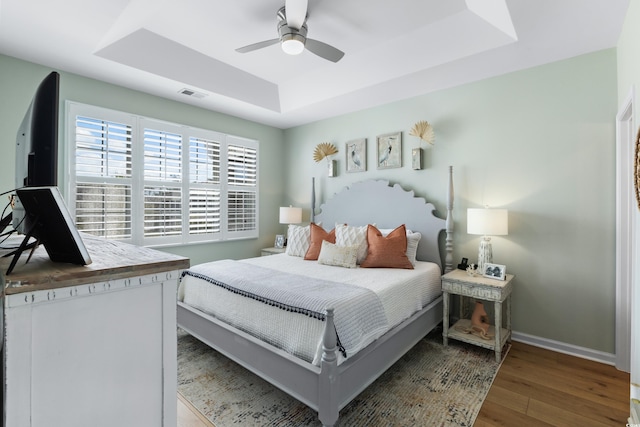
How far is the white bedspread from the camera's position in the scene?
1916mm

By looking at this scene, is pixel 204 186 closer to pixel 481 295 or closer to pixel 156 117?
pixel 156 117

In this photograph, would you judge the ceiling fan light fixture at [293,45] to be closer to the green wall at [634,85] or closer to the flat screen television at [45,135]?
the flat screen television at [45,135]

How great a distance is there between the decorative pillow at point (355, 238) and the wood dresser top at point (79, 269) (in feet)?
8.08

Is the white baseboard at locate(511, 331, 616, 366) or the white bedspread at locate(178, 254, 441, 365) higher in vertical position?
the white bedspread at locate(178, 254, 441, 365)

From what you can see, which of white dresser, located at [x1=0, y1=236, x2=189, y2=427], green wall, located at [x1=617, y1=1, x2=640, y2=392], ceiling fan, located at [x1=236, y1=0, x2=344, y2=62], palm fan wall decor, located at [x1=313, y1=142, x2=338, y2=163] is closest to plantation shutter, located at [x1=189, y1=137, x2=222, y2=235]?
palm fan wall decor, located at [x1=313, y1=142, x2=338, y2=163]

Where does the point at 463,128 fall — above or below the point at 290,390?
above

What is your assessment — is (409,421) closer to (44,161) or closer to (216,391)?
(216,391)

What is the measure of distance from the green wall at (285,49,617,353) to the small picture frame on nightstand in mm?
365

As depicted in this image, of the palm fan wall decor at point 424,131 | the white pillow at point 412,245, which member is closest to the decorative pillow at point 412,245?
the white pillow at point 412,245

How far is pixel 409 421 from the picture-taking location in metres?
1.86

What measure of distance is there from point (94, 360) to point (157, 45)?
3.16 metres

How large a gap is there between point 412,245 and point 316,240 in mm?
1081

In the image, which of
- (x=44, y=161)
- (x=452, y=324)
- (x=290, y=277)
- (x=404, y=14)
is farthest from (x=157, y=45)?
(x=452, y=324)

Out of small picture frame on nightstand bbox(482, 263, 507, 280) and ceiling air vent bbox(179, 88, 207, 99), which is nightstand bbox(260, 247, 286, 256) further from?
small picture frame on nightstand bbox(482, 263, 507, 280)
